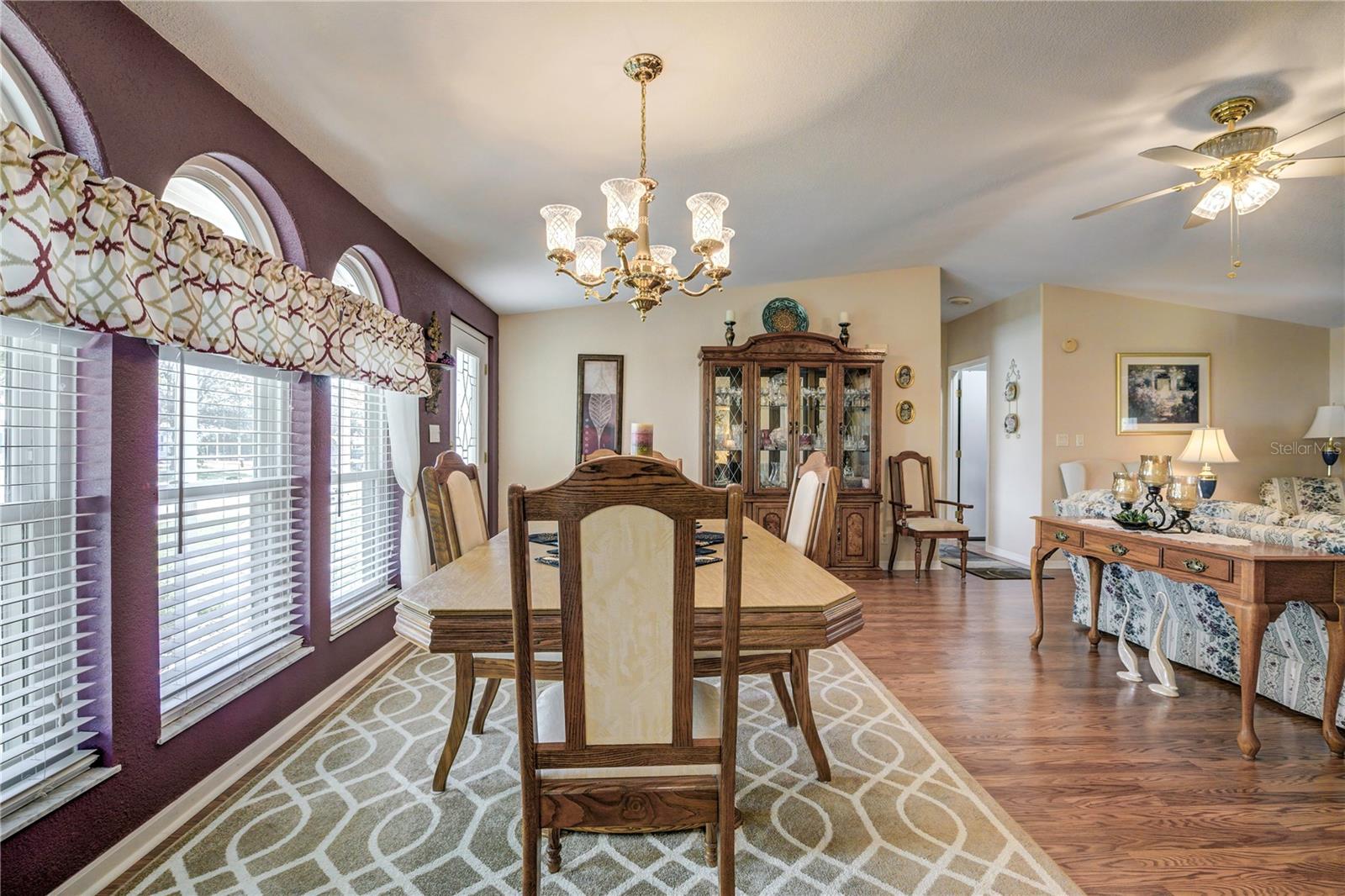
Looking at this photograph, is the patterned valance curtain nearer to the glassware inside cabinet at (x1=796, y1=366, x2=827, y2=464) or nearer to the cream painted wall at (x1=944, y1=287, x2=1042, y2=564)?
the glassware inside cabinet at (x1=796, y1=366, x2=827, y2=464)

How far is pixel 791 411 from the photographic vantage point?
4.96 metres

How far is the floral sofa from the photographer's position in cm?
226

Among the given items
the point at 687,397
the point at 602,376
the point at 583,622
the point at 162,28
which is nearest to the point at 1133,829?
the point at 583,622

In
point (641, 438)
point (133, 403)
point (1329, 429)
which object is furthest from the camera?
point (1329, 429)

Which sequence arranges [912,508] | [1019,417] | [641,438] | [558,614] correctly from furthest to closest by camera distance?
[1019,417]
[912,508]
[641,438]
[558,614]

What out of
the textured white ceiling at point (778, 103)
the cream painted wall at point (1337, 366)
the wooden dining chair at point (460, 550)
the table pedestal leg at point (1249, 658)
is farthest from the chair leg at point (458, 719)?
the cream painted wall at point (1337, 366)

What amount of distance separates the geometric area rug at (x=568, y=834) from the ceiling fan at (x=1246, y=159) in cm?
254

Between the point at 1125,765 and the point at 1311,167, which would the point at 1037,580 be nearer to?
the point at 1125,765

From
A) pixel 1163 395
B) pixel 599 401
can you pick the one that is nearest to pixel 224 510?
pixel 599 401

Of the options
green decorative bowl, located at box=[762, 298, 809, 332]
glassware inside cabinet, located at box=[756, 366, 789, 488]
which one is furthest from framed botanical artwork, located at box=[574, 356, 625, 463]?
green decorative bowl, located at box=[762, 298, 809, 332]

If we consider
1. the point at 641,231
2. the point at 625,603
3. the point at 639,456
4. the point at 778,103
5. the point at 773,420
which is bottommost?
the point at 625,603

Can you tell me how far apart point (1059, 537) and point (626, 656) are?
9.40 ft

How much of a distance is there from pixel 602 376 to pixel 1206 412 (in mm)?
5288

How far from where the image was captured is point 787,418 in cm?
498
